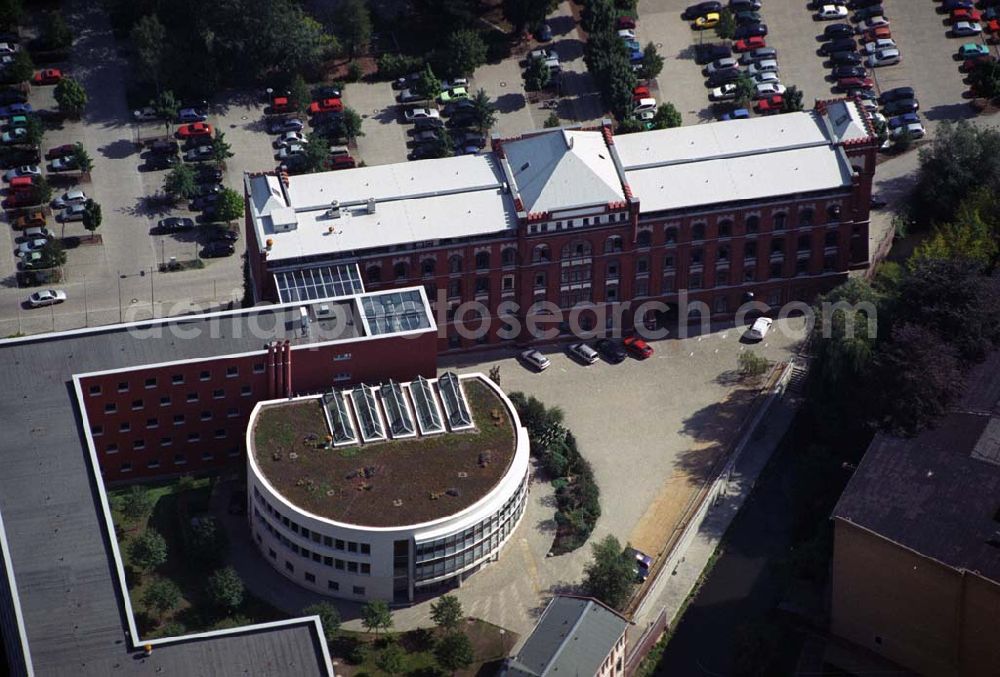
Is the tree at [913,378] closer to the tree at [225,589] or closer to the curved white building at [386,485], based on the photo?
the curved white building at [386,485]

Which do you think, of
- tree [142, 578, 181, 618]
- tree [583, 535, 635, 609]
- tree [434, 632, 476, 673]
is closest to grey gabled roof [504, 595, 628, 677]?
tree [434, 632, 476, 673]

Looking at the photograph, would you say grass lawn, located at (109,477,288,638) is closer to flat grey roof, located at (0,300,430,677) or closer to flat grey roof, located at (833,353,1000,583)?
flat grey roof, located at (0,300,430,677)

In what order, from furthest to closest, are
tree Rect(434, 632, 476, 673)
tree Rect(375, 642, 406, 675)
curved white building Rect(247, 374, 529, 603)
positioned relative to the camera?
curved white building Rect(247, 374, 529, 603), tree Rect(434, 632, 476, 673), tree Rect(375, 642, 406, 675)

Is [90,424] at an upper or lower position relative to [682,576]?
upper

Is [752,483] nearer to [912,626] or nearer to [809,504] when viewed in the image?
[809,504]

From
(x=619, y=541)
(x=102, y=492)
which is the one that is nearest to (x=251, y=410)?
(x=102, y=492)

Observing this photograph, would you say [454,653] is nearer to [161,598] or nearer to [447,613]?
[447,613]

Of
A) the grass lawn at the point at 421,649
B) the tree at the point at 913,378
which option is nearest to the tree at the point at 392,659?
the grass lawn at the point at 421,649
